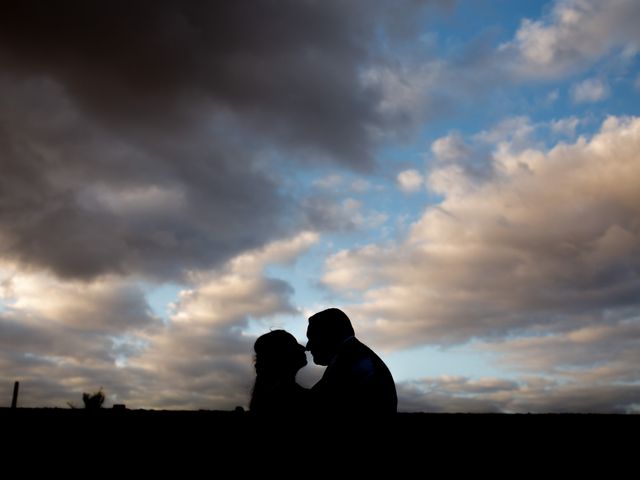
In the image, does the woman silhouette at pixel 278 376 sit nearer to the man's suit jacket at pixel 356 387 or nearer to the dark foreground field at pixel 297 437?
the dark foreground field at pixel 297 437

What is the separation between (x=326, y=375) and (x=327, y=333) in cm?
41

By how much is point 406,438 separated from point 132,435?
2447 millimetres

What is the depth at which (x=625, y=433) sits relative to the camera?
6.13m

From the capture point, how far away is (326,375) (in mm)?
4664

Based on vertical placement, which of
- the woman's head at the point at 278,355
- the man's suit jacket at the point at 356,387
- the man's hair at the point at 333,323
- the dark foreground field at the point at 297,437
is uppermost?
the man's hair at the point at 333,323

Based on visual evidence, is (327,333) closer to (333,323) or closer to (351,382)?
(333,323)

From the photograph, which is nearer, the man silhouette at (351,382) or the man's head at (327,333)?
the man silhouette at (351,382)

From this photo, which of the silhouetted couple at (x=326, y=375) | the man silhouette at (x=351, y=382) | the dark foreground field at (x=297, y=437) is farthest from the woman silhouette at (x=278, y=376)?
the man silhouette at (x=351, y=382)

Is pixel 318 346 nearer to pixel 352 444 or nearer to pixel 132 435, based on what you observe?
pixel 352 444

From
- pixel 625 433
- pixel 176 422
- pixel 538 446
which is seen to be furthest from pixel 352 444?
pixel 625 433

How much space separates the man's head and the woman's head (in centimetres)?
16

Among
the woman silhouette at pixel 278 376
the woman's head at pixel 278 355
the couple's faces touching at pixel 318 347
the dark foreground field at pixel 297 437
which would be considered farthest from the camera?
the woman's head at pixel 278 355

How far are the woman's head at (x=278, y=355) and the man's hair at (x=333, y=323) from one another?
0.31 m

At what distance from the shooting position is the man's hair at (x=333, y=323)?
4.90 meters
